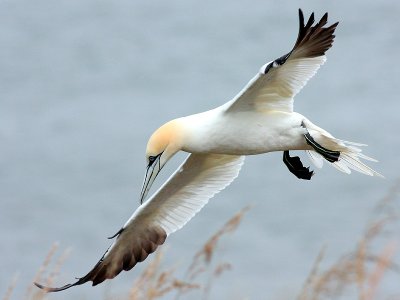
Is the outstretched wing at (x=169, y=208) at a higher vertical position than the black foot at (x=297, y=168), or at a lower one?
higher

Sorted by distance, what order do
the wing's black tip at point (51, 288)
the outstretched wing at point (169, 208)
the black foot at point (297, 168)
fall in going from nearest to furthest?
the wing's black tip at point (51, 288)
the black foot at point (297, 168)
the outstretched wing at point (169, 208)

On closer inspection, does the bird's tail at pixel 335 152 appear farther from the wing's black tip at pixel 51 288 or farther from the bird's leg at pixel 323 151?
the wing's black tip at pixel 51 288

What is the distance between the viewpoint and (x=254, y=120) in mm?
4887

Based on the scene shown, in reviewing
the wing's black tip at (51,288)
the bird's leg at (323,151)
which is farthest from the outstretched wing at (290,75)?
the wing's black tip at (51,288)

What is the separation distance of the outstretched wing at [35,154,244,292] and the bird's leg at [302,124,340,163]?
3.58ft

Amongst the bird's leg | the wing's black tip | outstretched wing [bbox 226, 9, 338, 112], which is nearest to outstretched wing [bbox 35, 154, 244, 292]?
the wing's black tip

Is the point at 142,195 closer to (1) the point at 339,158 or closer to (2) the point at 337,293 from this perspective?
(1) the point at 339,158

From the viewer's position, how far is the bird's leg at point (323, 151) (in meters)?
4.85

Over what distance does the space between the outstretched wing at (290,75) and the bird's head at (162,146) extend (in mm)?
378

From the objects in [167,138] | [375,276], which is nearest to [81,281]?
[167,138]

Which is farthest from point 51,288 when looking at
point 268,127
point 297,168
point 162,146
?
point 297,168

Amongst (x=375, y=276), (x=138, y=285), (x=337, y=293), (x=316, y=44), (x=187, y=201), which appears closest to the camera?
(x=375, y=276)

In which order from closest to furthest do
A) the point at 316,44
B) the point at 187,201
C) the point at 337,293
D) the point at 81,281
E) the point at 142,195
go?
the point at 337,293 → the point at 316,44 → the point at 142,195 → the point at 81,281 → the point at 187,201

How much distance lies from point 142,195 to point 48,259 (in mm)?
1091
